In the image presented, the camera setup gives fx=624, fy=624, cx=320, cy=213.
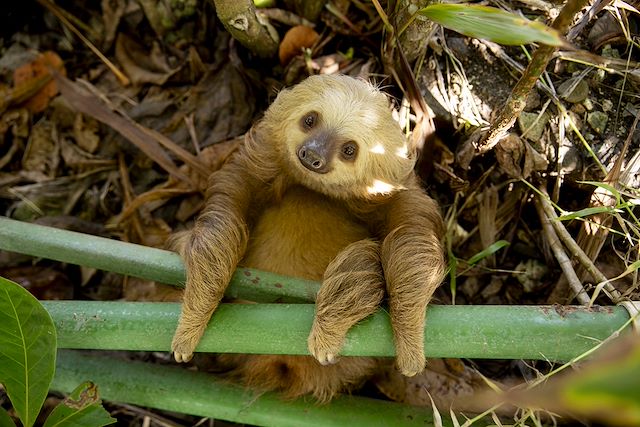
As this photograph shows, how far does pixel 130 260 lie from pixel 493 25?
202cm

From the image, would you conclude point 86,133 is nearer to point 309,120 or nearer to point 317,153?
point 309,120

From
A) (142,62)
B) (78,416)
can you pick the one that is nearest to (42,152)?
(142,62)

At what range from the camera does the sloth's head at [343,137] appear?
3.23 meters

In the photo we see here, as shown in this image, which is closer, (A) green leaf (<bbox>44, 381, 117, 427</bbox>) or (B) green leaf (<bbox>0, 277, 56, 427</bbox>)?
(B) green leaf (<bbox>0, 277, 56, 427</bbox>)

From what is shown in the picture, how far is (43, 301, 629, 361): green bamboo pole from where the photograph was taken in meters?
2.58

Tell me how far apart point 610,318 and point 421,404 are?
4.39 ft

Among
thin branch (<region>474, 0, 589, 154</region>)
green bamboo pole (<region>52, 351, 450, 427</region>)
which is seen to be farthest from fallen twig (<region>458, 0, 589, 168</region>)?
green bamboo pole (<region>52, 351, 450, 427</region>)

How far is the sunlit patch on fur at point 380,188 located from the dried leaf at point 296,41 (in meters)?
1.24

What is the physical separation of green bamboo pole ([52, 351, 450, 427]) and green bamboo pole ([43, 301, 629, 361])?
49 centimetres

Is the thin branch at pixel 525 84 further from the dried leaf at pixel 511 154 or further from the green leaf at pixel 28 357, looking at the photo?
the green leaf at pixel 28 357

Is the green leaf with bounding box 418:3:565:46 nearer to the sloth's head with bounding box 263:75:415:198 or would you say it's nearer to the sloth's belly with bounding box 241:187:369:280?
the sloth's head with bounding box 263:75:415:198

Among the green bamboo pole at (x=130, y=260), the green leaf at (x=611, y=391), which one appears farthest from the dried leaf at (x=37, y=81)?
the green leaf at (x=611, y=391)

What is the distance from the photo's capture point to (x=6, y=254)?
13.9 feet

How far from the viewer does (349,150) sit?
3.25 meters
